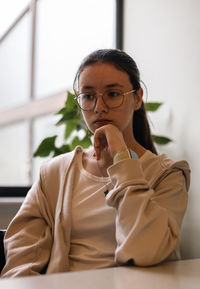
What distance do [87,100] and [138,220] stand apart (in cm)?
46

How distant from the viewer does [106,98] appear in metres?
1.36

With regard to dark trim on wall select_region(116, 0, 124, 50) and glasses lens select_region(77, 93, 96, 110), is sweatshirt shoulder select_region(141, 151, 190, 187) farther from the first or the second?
dark trim on wall select_region(116, 0, 124, 50)

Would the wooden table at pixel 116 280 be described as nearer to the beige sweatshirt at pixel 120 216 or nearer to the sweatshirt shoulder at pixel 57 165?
the beige sweatshirt at pixel 120 216

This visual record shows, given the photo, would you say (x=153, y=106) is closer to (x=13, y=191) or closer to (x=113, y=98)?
(x=113, y=98)

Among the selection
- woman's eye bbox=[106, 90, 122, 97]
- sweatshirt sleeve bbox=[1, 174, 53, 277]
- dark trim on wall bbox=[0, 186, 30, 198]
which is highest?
woman's eye bbox=[106, 90, 122, 97]

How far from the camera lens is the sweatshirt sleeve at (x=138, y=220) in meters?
1.09

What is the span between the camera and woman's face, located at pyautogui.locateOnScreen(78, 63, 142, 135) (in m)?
1.36

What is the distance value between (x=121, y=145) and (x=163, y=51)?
37.9 inches

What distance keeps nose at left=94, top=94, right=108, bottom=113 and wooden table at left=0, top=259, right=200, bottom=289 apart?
534 millimetres

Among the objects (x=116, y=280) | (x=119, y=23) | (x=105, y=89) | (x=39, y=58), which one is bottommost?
(x=116, y=280)

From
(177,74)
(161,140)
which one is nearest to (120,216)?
(161,140)

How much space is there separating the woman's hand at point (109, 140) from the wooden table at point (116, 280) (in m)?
0.40

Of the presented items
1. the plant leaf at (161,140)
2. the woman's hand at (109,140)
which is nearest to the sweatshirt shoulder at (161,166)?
the woman's hand at (109,140)

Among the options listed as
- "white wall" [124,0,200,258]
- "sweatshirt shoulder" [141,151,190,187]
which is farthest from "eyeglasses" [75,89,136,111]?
"white wall" [124,0,200,258]
